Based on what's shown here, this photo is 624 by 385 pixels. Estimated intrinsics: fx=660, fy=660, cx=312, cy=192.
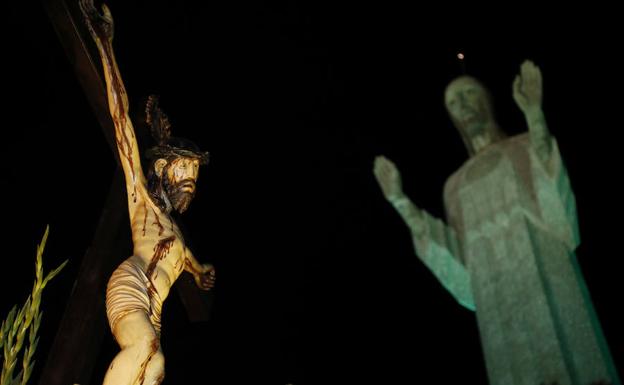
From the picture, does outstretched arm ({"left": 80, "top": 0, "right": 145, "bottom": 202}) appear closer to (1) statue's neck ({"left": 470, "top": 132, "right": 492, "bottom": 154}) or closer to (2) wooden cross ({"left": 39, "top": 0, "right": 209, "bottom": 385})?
(2) wooden cross ({"left": 39, "top": 0, "right": 209, "bottom": 385})

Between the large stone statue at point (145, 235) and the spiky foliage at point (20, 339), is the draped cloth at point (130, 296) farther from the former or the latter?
the spiky foliage at point (20, 339)

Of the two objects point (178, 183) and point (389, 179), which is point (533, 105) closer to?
point (389, 179)

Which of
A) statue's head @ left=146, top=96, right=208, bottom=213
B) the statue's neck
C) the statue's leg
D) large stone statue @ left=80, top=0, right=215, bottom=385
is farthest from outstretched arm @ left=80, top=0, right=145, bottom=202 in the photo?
the statue's neck

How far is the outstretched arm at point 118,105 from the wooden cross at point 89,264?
74 mm

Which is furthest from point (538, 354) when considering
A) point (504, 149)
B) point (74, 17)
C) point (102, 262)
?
point (74, 17)

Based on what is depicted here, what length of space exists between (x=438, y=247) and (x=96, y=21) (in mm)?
5544

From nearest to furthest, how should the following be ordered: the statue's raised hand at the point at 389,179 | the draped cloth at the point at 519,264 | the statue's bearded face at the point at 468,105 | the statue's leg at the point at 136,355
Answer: the statue's leg at the point at 136,355 → the draped cloth at the point at 519,264 → the statue's raised hand at the point at 389,179 → the statue's bearded face at the point at 468,105

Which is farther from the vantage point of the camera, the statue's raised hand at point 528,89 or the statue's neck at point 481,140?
the statue's neck at point 481,140

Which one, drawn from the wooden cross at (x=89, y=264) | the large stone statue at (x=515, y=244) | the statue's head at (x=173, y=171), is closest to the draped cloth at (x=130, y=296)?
the wooden cross at (x=89, y=264)

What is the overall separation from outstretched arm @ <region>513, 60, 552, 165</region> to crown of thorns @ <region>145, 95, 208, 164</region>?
16.0 ft

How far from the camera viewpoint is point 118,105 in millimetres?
2750

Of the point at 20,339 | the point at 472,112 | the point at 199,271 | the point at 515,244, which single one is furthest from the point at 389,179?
the point at 20,339

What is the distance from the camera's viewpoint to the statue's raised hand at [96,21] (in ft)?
8.96

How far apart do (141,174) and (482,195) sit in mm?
5442
